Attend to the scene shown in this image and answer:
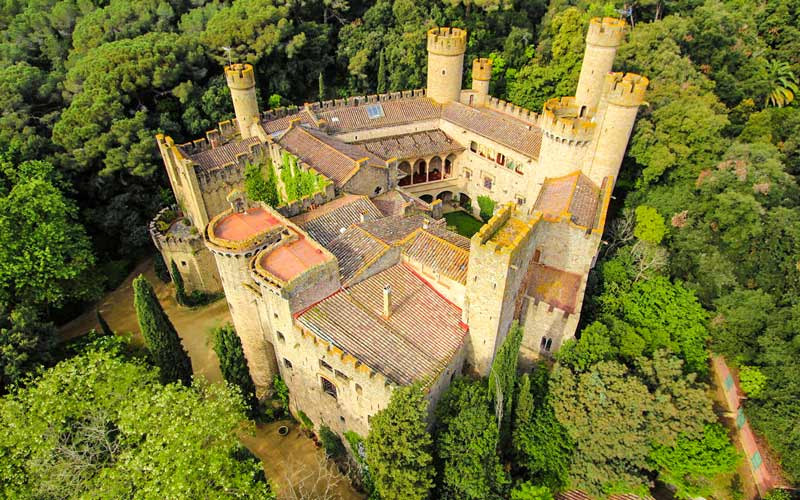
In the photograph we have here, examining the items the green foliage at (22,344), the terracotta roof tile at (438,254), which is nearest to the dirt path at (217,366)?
the green foliage at (22,344)

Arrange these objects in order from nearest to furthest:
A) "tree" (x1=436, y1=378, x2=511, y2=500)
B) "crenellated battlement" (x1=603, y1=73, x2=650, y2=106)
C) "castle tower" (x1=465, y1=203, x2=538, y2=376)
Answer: "tree" (x1=436, y1=378, x2=511, y2=500) < "castle tower" (x1=465, y1=203, x2=538, y2=376) < "crenellated battlement" (x1=603, y1=73, x2=650, y2=106)

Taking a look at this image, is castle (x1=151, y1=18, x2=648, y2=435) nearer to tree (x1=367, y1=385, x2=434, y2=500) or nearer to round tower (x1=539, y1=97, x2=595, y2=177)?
round tower (x1=539, y1=97, x2=595, y2=177)

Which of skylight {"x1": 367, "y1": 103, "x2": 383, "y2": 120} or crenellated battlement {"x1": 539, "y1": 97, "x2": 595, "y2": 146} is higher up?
crenellated battlement {"x1": 539, "y1": 97, "x2": 595, "y2": 146}

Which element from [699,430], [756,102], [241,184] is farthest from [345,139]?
[756,102]

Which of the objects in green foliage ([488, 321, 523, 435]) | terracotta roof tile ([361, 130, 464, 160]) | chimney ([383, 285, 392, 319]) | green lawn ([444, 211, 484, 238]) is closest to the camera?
green foliage ([488, 321, 523, 435])

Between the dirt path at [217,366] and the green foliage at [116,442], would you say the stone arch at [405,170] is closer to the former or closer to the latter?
the dirt path at [217,366]

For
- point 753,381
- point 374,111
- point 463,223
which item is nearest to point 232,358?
point 463,223

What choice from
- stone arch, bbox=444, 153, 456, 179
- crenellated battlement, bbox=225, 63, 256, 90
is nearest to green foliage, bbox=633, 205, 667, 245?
stone arch, bbox=444, 153, 456, 179
